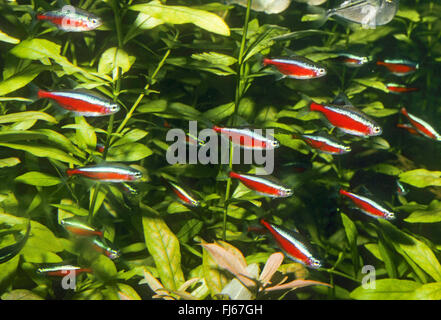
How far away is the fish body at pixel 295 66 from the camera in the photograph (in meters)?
2.68

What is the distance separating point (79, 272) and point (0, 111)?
1.45 meters

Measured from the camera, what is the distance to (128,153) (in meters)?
2.51

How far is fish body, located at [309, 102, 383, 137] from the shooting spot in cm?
274

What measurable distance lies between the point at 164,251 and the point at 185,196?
53 centimetres

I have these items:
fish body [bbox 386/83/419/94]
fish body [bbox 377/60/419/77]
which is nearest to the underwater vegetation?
fish body [bbox 377/60/419/77]

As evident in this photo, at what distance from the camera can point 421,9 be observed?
179 inches

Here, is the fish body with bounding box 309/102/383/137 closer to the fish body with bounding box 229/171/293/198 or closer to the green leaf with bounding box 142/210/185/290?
the fish body with bounding box 229/171/293/198

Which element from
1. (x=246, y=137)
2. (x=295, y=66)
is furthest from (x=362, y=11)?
(x=246, y=137)

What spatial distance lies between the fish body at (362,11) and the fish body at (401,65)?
92 cm

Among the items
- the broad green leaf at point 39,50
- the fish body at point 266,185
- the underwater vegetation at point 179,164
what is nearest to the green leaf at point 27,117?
the underwater vegetation at point 179,164

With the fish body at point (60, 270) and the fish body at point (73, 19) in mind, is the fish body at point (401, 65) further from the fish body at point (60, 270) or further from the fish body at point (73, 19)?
the fish body at point (60, 270)
